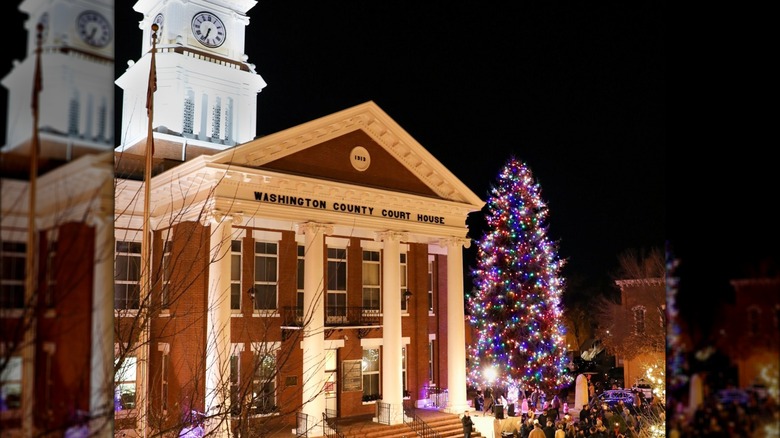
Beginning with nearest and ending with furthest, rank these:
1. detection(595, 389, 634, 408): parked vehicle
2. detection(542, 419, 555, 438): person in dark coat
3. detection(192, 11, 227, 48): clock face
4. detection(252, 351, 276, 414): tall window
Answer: detection(252, 351, 276, 414): tall window → detection(542, 419, 555, 438): person in dark coat → detection(595, 389, 634, 408): parked vehicle → detection(192, 11, 227, 48): clock face

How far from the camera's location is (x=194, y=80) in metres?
32.2

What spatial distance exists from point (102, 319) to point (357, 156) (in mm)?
22719

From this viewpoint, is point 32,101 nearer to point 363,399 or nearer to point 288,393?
point 288,393

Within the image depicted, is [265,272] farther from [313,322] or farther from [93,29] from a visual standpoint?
[93,29]

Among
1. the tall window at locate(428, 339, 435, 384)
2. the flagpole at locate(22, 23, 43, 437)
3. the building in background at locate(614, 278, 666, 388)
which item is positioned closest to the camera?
the flagpole at locate(22, 23, 43, 437)

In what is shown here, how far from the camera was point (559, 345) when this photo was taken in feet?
103

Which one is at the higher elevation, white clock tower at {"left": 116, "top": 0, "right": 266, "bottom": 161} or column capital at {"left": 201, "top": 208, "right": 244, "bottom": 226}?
white clock tower at {"left": 116, "top": 0, "right": 266, "bottom": 161}

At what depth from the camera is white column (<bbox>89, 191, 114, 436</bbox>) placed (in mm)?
1829

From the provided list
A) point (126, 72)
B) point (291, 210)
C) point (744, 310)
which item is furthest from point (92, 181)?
point (126, 72)

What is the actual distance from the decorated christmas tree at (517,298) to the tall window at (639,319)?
9714mm

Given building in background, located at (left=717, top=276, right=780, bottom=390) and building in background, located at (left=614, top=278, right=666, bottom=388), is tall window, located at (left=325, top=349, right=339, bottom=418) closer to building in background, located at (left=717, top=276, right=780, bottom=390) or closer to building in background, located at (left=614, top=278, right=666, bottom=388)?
building in background, located at (left=614, top=278, right=666, bottom=388)

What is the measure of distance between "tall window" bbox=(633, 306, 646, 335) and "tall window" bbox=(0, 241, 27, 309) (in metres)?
40.3

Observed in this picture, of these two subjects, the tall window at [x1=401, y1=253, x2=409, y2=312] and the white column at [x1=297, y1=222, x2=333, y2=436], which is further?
the tall window at [x1=401, y1=253, x2=409, y2=312]

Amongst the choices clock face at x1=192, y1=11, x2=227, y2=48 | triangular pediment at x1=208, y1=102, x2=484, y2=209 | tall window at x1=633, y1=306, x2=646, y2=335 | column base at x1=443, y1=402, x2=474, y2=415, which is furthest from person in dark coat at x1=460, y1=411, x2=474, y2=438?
clock face at x1=192, y1=11, x2=227, y2=48
